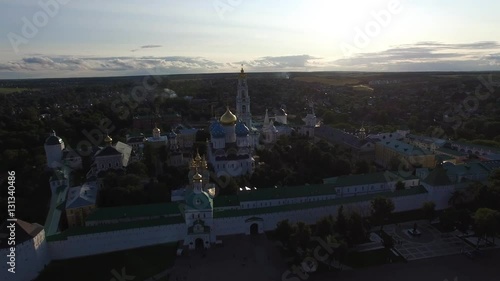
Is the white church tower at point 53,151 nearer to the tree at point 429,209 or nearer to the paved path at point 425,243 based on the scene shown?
the paved path at point 425,243

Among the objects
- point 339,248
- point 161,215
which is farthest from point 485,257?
point 161,215

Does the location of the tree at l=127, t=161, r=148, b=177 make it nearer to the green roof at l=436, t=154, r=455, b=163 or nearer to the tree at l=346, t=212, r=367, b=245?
the tree at l=346, t=212, r=367, b=245

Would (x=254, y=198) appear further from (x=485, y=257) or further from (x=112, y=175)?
(x=485, y=257)

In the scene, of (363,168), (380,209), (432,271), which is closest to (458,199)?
(380,209)

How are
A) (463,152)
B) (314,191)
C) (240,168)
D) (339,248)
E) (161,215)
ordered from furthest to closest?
(463,152)
(240,168)
(314,191)
(161,215)
(339,248)

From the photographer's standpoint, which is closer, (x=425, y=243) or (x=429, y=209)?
(x=425, y=243)

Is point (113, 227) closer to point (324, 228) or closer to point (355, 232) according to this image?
point (324, 228)

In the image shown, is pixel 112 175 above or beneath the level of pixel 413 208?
above
